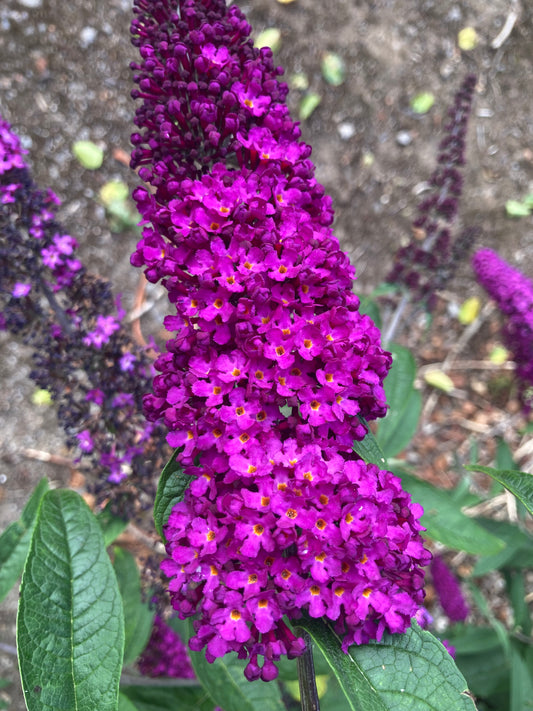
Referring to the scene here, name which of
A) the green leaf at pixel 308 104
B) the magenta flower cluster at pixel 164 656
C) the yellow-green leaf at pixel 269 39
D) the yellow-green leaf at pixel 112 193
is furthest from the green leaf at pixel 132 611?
the yellow-green leaf at pixel 269 39

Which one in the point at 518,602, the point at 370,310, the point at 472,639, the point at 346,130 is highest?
the point at 346,130

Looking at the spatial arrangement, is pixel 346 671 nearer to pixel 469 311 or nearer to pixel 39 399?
pixel 39 399

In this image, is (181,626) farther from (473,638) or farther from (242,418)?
(242,418)

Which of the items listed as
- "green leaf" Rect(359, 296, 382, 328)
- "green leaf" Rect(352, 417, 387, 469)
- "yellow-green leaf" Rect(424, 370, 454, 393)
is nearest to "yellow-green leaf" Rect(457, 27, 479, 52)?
"yellow-green leaf" Rect(424, 370, 454, 393)

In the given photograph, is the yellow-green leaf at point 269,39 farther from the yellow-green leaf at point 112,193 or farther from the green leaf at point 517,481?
the green leaf at point 517,481

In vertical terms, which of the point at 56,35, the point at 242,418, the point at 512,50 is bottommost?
the point at 242,418

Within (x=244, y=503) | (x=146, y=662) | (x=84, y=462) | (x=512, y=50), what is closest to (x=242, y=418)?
(x=244, y=503)

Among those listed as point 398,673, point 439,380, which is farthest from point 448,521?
point 439,380
